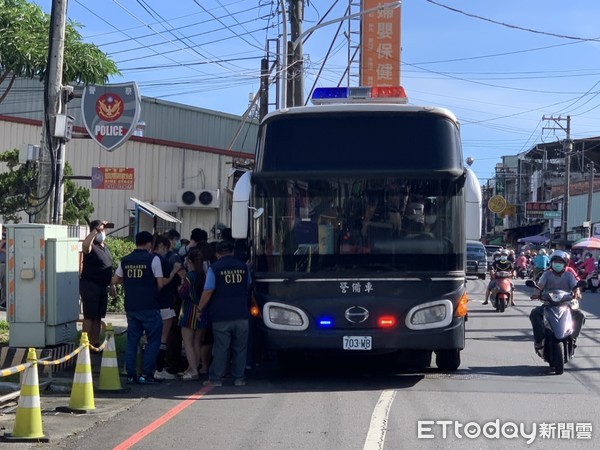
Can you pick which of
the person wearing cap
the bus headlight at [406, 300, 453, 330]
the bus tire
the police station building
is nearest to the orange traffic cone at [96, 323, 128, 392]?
the person wearing cap

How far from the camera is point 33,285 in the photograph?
11.4 meters

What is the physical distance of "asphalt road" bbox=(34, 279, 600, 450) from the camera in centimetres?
829

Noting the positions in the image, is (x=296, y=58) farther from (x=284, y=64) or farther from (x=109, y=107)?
(x=109, y=107)

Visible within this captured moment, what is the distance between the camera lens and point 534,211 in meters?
62.3

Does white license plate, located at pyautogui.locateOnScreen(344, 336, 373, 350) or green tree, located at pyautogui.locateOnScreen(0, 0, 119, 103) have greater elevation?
green tree, located at pyautogui.locateOnScreen(0, 0, 119, 103)

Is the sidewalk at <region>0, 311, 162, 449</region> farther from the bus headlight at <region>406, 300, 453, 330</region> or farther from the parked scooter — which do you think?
the parked scooter

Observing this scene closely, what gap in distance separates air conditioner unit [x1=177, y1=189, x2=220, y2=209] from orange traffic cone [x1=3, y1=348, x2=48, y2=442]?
77.2ft

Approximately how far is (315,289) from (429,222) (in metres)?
1.64

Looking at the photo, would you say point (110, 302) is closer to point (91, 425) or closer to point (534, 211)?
point (91, 425)

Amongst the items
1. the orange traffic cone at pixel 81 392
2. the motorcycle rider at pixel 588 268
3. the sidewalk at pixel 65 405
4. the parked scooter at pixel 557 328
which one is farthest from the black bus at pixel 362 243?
the motorcycle rider at pixel 588 268

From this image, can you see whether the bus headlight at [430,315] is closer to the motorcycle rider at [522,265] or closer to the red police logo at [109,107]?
the red police logo at [109,107]

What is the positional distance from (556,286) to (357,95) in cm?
401

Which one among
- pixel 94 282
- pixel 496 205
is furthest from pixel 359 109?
pixel 496 205

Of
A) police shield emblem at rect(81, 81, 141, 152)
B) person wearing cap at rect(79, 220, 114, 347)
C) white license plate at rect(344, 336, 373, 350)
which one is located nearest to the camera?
white license plate at rect(344, 336, 373, 350)
